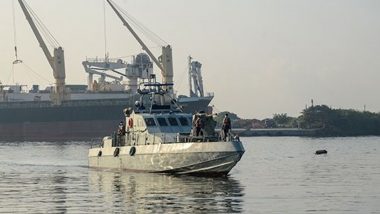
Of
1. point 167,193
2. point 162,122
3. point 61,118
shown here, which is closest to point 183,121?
point 162,122

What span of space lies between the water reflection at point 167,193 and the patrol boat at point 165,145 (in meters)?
0.81

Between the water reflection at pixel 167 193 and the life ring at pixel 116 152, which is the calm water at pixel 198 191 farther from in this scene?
the life ring at pixel 116 152

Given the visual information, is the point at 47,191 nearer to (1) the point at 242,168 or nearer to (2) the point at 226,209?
(2) the point at 226,209

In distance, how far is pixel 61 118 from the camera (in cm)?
17938

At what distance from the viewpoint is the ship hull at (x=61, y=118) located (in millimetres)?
171750

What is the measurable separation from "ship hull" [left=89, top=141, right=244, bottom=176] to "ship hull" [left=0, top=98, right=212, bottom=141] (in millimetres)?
114074

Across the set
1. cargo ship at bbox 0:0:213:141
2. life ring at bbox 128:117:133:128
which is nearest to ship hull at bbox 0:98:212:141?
cargo ship at bbox 0:0:213:141

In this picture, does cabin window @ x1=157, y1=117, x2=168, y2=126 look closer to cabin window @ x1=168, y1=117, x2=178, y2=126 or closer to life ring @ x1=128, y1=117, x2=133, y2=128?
cabin window @ x1=168, y1=117, x2=178, y2=126

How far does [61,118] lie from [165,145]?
5097 inches

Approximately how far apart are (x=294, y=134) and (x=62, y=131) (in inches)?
1917

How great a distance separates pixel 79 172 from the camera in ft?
200

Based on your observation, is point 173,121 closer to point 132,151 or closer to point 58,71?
point 132,151

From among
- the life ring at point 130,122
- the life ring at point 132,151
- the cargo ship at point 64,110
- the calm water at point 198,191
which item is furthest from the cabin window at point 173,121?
the cargo ship at point 64,110

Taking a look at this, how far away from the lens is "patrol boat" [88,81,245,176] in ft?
164
